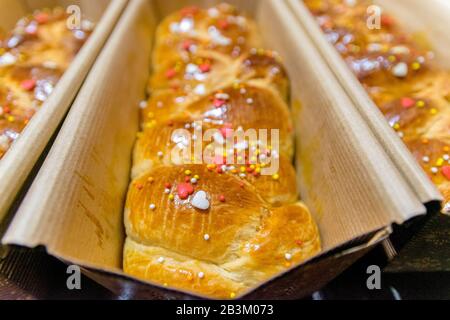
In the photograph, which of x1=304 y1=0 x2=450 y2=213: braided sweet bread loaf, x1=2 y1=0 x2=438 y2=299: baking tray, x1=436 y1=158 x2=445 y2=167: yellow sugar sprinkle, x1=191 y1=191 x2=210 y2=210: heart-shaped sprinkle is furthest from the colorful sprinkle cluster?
x1=436 y1=158 x2=445 y2=167: yellow sugar sprinkle

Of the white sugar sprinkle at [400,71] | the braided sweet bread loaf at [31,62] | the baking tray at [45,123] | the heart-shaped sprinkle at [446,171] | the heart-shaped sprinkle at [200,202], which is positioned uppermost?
the baking tray at [45,123]

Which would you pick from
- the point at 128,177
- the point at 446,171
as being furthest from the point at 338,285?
the point at 128,177

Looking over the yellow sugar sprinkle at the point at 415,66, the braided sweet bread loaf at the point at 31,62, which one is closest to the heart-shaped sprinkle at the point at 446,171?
the yellow sugar sprinkle at the point at 415,66

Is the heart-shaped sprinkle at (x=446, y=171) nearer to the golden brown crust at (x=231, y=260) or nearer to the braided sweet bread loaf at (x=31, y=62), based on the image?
the golden brown crust at (x=231, y=260)

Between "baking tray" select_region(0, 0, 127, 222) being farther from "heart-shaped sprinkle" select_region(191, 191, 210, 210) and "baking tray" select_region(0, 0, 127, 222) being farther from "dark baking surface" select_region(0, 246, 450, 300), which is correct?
"heart-shaped sprinkle" select_region(191, 191, 210, 210)

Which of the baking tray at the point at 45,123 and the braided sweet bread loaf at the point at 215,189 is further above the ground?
the baking tray at the point at 45,123

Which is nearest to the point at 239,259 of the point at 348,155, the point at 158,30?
the point at 348,155

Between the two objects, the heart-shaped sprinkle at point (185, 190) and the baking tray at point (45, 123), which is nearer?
the baking tray at point (45, 123)

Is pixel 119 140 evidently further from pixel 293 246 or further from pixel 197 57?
pixel 293 246

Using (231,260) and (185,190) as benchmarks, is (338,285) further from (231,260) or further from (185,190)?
(185,190)
